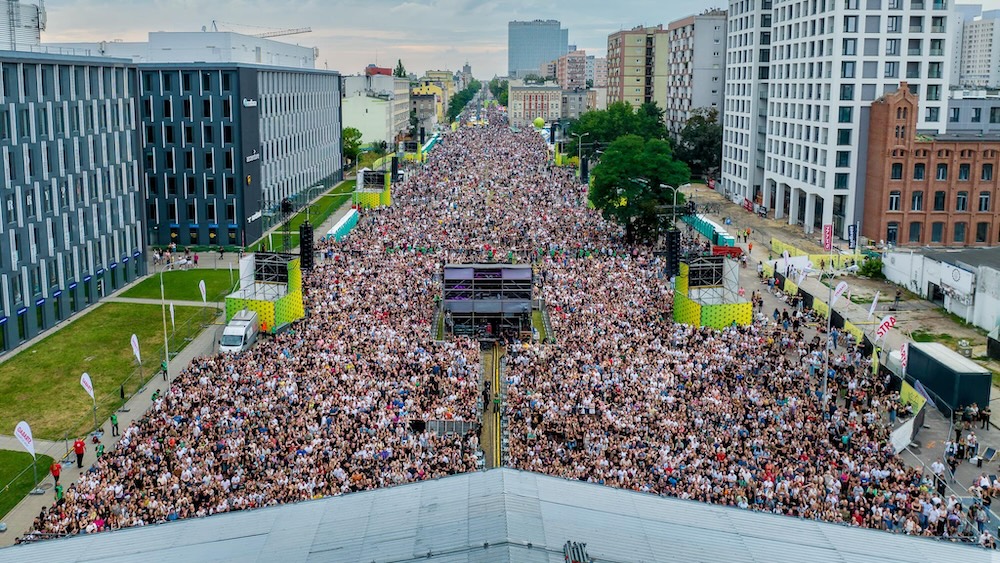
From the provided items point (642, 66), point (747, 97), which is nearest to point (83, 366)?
point (747, 97)

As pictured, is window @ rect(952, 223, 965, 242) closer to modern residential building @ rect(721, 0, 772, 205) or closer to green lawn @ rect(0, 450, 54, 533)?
modern residential building @ rect(721, 0, 772, 205)

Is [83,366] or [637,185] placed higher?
[637,185]

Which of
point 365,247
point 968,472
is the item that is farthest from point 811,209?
point 968,472

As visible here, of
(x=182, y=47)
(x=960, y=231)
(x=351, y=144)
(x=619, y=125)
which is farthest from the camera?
(x=351, y=144)

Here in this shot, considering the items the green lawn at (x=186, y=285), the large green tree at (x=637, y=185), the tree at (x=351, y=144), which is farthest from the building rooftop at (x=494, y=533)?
the tree at (x=351, y=144)

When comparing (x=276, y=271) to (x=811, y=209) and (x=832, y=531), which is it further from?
(x=811, y=209)

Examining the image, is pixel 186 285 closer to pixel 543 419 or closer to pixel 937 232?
pixel 543 419
